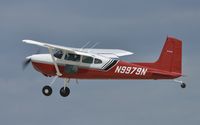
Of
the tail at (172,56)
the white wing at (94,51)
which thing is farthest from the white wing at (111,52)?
the tail at (172,56)

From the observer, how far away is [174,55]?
14175 cm

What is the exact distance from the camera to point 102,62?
142250 mm

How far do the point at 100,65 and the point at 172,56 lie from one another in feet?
13.1

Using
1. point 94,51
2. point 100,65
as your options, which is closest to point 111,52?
point 94,51

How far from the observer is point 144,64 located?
14238 cm

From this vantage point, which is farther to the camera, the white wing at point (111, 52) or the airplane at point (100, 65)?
the white wing at point (111, 52)

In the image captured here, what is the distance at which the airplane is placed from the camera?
465ft

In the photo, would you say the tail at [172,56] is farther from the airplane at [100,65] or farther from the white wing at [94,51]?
the white wing at [94,51]

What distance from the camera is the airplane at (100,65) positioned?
465ft

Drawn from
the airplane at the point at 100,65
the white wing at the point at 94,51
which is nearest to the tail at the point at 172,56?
the airplane at the point at 100,65

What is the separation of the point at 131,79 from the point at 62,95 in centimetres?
425

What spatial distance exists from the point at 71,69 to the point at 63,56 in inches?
34.7

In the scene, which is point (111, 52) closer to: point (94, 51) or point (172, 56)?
point (94, 51)

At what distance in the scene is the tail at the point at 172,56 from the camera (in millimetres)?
141750
